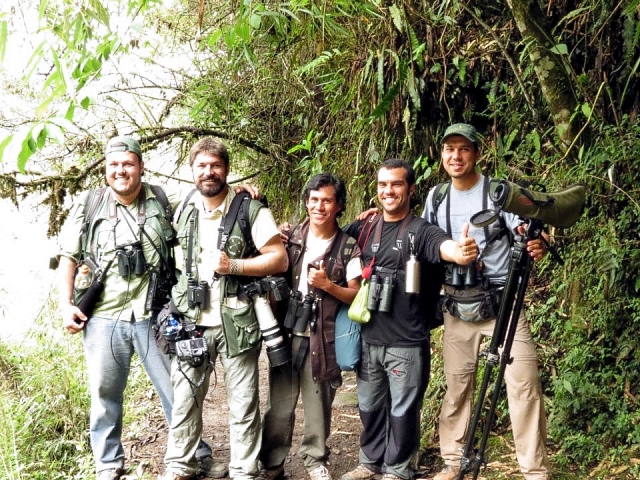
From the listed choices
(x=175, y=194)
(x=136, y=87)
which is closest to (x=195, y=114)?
(x=136, y=87)

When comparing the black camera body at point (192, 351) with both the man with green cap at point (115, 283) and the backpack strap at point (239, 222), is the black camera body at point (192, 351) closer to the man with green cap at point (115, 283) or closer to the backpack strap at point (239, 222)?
the man with green cap at point (115, 283)

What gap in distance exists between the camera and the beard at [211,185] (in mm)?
3725

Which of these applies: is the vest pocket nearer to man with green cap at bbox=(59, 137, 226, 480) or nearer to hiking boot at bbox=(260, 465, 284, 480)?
man with green cap at bbox=(59, 137, 226, 480)

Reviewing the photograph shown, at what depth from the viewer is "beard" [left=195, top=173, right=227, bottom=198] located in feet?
12.2

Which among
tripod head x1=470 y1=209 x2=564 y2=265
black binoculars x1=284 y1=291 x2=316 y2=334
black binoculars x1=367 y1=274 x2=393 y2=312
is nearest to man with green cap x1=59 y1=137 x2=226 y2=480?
black binoculars x1=284 y1=291 x2=316 y2=334

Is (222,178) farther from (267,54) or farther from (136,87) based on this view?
(136,87)

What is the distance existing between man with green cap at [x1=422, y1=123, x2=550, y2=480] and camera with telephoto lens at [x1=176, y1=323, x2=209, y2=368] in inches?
61.3

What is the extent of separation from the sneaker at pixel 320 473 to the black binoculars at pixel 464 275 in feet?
4.85

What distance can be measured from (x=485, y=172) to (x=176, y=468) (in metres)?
3.47

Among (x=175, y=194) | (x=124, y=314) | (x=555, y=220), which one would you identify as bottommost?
(x=124, y=314)

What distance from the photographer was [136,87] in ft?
23.8

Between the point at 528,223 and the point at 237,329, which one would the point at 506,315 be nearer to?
the point at 528,223

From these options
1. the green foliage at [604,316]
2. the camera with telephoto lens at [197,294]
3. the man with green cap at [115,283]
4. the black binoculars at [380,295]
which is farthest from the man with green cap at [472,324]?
the man with green cap at [115,283]

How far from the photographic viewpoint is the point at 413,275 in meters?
3.54
